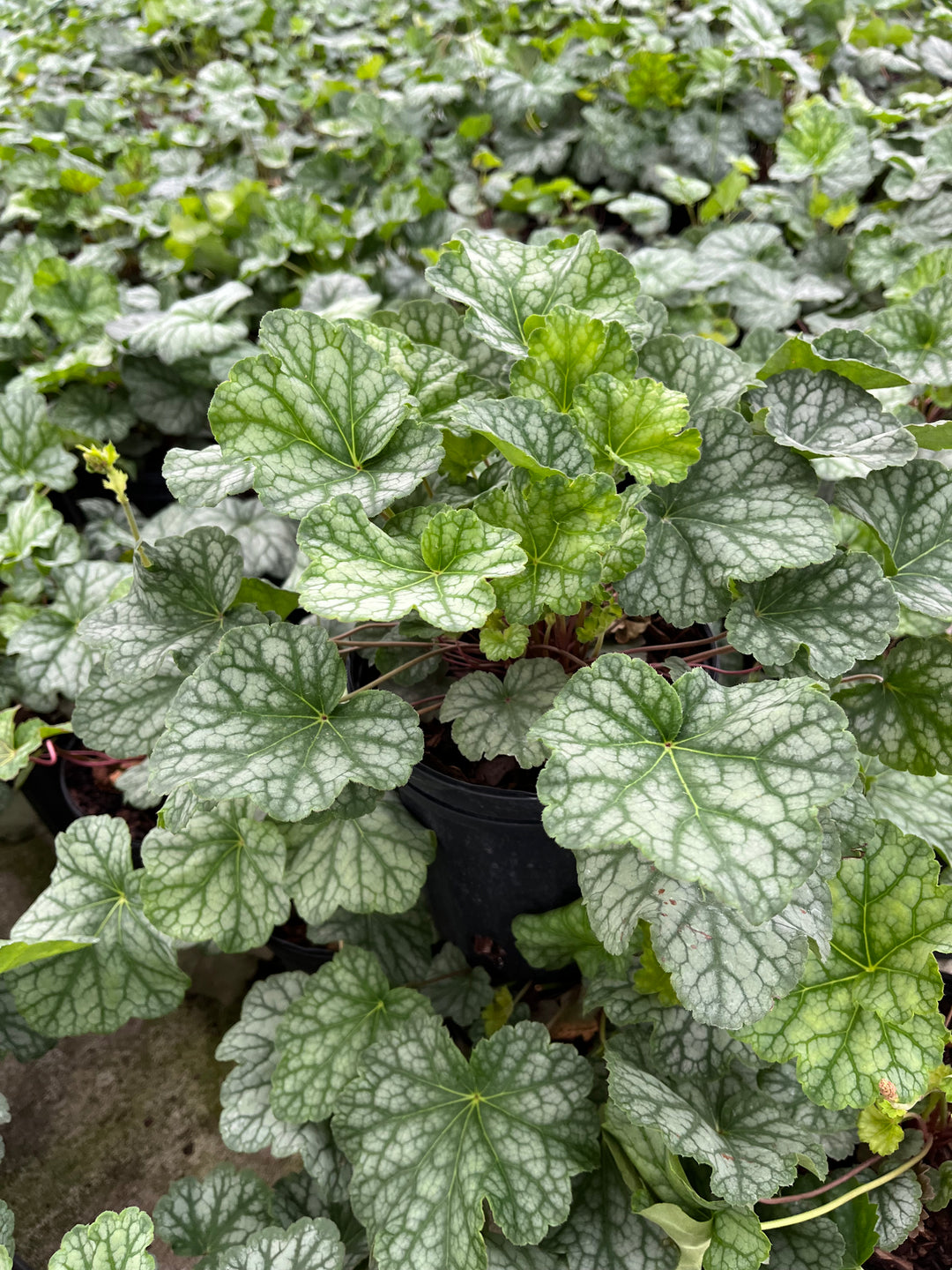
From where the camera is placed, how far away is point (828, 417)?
1.30 m

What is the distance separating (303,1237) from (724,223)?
286 centimetres

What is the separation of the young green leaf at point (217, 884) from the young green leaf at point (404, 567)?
521mm

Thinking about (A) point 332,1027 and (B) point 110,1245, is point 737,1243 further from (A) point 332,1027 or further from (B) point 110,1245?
(B) point 110,1245

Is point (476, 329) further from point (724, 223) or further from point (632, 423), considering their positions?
point (724, 223)

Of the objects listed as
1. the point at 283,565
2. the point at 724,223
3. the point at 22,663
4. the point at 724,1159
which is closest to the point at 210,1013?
the point at 22,663

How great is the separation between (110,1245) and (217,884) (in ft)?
1.51

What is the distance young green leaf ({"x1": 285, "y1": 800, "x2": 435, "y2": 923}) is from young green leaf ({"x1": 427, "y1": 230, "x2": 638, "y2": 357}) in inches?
29.6

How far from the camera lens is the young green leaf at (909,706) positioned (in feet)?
4.09

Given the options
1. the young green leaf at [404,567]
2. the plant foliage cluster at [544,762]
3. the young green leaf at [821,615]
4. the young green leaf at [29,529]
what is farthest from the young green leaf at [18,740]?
the young green leaf at [821,615]

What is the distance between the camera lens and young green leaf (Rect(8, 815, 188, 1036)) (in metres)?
1.50

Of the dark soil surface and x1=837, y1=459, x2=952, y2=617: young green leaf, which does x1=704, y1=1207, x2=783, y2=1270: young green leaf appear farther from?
the dark soil surface

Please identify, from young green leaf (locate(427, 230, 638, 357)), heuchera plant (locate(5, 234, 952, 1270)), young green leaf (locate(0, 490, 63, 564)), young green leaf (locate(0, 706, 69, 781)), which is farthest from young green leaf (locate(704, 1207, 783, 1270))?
young green leaf (locate(0, 490, 63, 564))

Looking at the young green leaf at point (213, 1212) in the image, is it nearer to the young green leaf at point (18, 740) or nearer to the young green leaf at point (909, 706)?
the young green leaf at point (18, 740)

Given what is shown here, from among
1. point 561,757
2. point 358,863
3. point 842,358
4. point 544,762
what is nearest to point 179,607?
point 358,863
